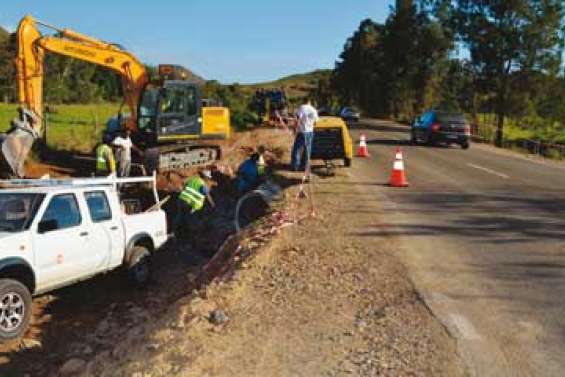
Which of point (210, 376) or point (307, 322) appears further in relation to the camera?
point (307, 322)

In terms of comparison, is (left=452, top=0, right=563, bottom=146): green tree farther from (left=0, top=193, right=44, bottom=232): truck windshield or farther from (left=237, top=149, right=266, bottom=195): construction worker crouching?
(left=0, top=193, right=44, bottom=232): truck windshield

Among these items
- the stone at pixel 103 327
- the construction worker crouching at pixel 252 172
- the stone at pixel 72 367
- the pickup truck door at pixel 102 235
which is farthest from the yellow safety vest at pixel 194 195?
the stone at pixel 72 367

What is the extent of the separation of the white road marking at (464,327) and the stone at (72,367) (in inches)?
159

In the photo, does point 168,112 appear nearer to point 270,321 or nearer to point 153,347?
point 270,321

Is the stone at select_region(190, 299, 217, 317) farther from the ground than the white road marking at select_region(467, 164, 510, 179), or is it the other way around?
the white road marking at select_region(467, 164, 510, 179)

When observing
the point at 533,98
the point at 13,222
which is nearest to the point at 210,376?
the point at 13,222

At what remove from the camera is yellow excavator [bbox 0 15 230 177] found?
19.6 meters

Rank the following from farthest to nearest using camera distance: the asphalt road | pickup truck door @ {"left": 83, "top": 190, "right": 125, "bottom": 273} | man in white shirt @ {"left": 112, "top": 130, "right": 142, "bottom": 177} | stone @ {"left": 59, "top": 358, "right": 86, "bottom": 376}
Result: man in white shirt @ {"left": 112, "top": 130, "right": 142, "bottom": 177} → pickup truck door @ {"left": 83, "top": 190, "right": 125, "bottom": 273} → stone @ {"left": 59, "top": 358, "right": 86, "bottom": 376} → the asphalt road

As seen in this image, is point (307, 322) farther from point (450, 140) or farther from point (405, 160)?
point (450, 140)

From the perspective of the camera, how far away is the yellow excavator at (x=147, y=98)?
19578 millimetres

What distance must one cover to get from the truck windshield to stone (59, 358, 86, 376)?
2.17 meters

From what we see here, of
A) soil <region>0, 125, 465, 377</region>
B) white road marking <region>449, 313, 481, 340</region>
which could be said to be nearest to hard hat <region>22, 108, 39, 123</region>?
soil <region>0, 125, 465, 377</region>

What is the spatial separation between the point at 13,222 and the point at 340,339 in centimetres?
535

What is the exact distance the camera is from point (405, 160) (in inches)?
960
